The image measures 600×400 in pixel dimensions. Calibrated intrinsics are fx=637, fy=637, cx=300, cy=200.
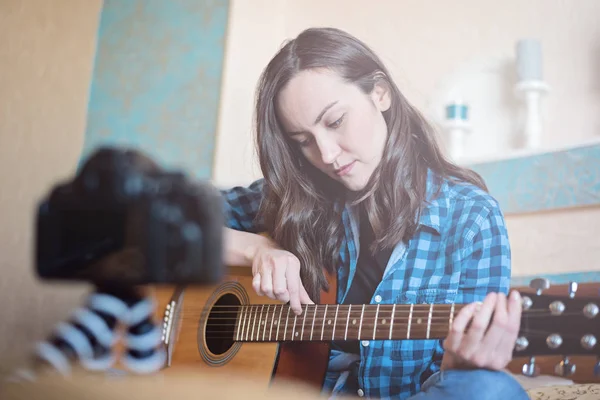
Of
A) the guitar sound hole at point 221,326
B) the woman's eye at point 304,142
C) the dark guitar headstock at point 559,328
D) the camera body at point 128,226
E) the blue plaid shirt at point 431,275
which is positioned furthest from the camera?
the woman's eye at point 304,142

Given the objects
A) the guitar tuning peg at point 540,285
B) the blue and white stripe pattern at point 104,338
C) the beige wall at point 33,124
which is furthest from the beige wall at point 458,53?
the blue and white stripe pattern at point 104,338

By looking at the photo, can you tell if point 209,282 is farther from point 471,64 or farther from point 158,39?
point 158,39

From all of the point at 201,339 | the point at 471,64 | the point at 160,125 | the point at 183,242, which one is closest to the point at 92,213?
the point at 183,242

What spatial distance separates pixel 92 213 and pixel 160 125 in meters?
1.33

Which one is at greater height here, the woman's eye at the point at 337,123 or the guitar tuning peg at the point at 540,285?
the woman's eye at the point at 337,123

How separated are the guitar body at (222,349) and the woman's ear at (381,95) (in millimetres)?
401

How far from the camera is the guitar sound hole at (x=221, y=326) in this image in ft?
4.22

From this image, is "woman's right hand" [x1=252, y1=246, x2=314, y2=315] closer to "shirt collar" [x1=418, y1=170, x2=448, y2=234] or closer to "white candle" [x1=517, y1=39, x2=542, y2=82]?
"shirt collar" [x1=418, y1=170, x2=448, y2=234]

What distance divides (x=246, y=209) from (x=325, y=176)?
0.22 metres

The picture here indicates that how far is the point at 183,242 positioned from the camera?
1.31ft

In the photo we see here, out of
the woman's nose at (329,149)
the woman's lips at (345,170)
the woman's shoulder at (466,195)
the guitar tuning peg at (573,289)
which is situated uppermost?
the woman's nose at (329,149)

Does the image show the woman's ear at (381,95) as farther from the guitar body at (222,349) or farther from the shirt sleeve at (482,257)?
the guitar body at (222,349)

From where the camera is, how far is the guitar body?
4.13ft

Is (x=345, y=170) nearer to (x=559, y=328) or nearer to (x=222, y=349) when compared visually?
(x=222, y=349)
